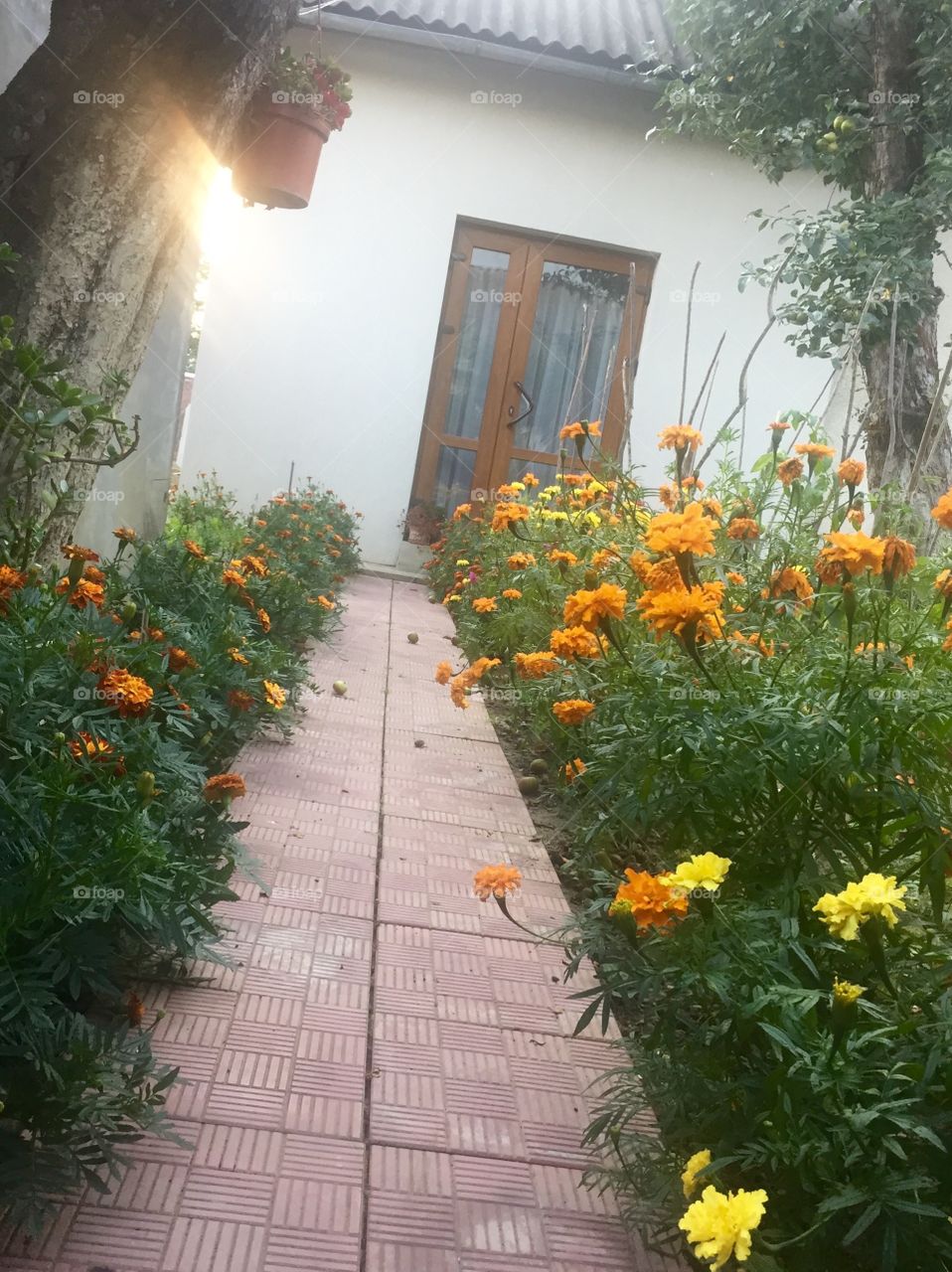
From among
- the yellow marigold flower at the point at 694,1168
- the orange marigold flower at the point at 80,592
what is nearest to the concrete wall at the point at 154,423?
the orange marigold flower at the point at 80,592

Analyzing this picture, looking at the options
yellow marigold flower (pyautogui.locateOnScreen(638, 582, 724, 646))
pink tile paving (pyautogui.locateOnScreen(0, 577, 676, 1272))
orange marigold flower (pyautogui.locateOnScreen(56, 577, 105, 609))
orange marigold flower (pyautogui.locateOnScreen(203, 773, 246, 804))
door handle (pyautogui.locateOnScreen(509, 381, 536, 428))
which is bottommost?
pink tile paving (pyautogui.locateOnScreen(0, 577, 676, 1272))

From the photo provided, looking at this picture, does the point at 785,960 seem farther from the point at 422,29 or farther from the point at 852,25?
the point at 422,29

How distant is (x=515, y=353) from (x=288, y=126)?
4520 millimetres

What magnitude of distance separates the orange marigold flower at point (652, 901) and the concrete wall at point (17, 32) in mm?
3447

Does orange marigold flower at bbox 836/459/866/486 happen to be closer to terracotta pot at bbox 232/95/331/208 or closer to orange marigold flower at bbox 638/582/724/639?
orange marigold flower at bbox 638/582/724/639

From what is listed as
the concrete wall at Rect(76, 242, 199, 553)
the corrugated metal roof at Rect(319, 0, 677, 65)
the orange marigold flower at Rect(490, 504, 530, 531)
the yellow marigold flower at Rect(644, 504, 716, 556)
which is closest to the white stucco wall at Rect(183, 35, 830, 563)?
the corrugated metal roof at Rect(319, 0, 677, 65)

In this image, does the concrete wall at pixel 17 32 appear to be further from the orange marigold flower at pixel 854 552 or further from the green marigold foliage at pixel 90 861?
the orange marigold flower at pixel 854 552

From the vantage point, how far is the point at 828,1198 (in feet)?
4.47

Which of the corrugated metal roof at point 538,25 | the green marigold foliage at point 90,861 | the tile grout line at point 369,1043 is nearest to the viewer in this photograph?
the green marigold foliage at point 90,861

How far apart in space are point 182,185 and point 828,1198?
3151 mm

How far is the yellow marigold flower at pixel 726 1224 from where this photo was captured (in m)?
1.35

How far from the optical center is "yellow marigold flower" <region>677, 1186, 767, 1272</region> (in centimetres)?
135

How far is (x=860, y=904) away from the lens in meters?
1.48

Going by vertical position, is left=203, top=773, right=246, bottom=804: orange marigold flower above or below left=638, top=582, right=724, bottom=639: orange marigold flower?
below
